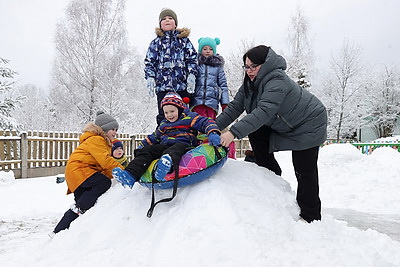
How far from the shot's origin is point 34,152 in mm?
9688

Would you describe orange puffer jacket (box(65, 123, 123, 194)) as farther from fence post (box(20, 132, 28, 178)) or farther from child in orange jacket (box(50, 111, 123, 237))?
fence post (box(20, 132, 28, 178))

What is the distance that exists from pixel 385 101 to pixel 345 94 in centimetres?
731

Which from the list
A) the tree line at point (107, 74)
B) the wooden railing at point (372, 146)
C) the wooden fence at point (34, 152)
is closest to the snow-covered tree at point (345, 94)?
the tree line at point (107, 74)

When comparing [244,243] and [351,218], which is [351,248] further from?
[351,218]

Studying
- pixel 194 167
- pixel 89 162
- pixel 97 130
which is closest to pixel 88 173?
pixel 89 162

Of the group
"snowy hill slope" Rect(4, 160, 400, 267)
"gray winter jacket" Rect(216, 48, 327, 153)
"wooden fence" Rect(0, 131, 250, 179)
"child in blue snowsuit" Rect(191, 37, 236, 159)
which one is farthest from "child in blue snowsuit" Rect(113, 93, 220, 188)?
"wooden fence" Rect(0, 131, 250, 179)

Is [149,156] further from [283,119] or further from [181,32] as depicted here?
[181,32]

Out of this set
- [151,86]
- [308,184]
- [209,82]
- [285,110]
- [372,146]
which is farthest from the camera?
[372,146]

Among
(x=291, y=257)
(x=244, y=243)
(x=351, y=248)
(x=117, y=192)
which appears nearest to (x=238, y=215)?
(x=244, y=243)

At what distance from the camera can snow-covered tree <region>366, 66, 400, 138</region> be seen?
3188 centimetres

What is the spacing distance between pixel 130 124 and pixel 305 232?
20.4 m

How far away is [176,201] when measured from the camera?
249 centimetres

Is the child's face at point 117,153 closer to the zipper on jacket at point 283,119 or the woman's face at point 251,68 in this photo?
the woman's face at point 251,68

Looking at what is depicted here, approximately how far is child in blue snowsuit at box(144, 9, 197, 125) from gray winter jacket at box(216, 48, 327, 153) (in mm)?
1347
